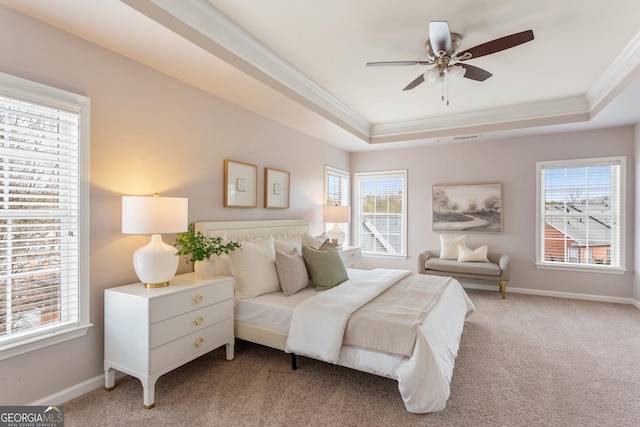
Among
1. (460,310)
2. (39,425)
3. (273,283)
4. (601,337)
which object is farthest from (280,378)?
(601,337)

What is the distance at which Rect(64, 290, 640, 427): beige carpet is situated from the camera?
202 cm

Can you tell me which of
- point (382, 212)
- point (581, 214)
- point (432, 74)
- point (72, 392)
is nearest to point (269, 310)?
point (72, 392)

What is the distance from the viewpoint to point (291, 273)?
9.98 ft

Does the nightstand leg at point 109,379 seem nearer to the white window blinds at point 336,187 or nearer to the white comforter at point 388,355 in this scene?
the white comforter at point 388,355

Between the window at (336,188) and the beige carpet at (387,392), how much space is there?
3.11 metres

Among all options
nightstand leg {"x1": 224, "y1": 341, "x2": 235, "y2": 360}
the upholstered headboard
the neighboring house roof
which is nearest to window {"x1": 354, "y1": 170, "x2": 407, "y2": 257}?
the upholstered headboard

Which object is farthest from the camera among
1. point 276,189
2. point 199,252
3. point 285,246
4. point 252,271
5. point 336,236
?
point 336,236

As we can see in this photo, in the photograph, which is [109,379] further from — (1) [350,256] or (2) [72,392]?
(1) [350,256]

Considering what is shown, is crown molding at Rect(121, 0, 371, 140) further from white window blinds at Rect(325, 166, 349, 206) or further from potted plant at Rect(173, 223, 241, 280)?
white window blinds at Rect(325, 166, 349, 206)

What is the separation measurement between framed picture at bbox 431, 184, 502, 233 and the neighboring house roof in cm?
73

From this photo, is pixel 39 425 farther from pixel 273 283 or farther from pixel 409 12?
pixel 409 12

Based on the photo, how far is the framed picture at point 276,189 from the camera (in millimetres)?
4121

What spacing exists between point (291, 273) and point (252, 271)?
0.36 m

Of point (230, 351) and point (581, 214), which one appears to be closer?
point (230, 351)
